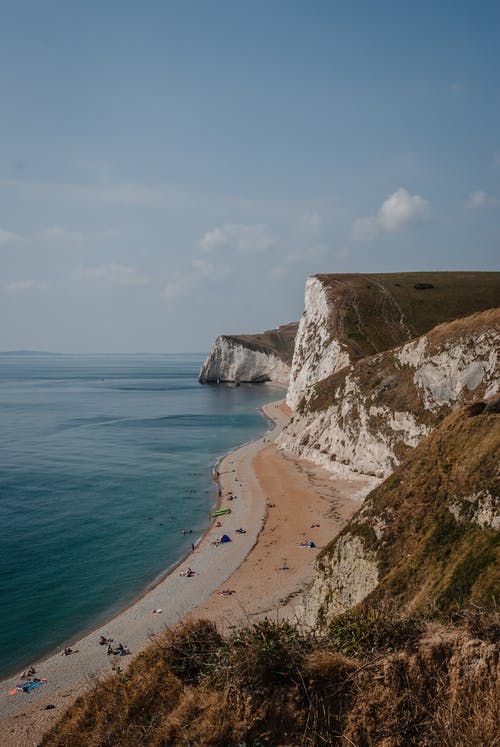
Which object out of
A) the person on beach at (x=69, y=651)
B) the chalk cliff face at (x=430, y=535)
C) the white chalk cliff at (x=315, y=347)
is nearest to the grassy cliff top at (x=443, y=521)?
the chalk cliff face at (x=430, y=535)

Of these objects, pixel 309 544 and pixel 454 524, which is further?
pixel 309 544

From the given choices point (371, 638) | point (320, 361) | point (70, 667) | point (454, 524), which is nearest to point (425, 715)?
point (371, 638)

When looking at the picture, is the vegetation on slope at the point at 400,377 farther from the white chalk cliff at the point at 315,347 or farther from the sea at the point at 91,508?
the sea at the point at 91,508

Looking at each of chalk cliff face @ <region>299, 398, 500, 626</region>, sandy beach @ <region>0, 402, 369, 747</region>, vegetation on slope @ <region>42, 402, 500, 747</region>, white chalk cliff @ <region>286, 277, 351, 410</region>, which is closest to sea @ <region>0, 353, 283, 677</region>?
sandy beach @ <region>0, 402, 369, 747</region>

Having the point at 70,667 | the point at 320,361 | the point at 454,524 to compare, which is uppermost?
the point at 320,361

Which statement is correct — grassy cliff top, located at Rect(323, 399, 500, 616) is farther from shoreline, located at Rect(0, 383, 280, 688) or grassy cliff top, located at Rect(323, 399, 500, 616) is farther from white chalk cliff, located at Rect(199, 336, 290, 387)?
white chalk cliff, located at Rect(199, 336, 290, 387)

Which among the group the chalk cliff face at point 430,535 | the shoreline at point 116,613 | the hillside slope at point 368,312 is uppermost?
the hillside slope at point 368,312

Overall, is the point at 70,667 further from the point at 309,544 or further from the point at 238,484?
the point at 238,484

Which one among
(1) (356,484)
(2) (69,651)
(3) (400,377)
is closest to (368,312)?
(3) (400,377)
